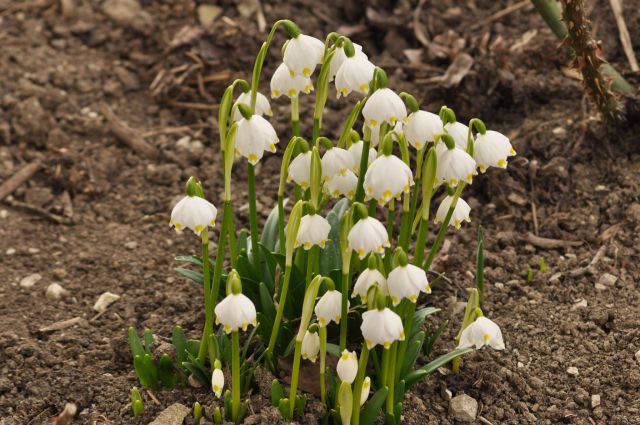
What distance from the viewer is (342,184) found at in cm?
249

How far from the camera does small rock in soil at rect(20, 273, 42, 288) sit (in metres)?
3.40

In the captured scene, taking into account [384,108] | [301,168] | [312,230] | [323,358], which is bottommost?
[323,358]

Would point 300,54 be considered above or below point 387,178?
above

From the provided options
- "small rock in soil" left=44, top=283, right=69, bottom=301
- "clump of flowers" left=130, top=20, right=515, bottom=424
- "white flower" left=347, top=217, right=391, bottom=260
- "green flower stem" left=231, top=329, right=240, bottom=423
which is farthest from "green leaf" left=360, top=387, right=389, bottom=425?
"small rock in soil" left=44, top=283, right=69, bottom=301

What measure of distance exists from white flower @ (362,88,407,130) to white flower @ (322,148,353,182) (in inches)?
7.7

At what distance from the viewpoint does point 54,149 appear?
13.6 ft

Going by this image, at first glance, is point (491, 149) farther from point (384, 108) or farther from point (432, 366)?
point (432, 366)

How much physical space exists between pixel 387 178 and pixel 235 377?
76 centimetres

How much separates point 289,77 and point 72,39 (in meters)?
2.72

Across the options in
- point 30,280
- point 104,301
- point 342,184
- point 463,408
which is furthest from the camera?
point 30,280

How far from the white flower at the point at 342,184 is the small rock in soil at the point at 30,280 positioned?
1444 mm

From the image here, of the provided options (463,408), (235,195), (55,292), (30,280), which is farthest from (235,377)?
(235,195)

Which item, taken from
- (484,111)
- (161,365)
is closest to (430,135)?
(161,365)

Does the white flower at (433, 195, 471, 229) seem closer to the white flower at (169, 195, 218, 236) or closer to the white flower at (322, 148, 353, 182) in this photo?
the white flower at (322, 148, 353, 182)
